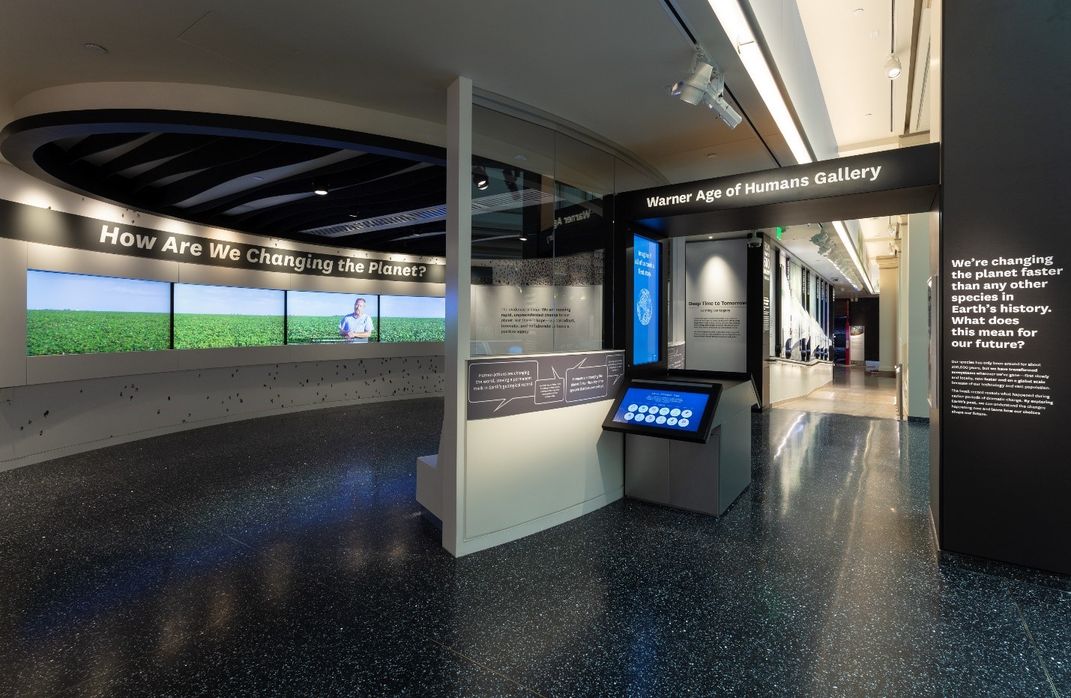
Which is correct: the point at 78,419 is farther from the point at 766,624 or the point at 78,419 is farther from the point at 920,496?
the point at 920,496

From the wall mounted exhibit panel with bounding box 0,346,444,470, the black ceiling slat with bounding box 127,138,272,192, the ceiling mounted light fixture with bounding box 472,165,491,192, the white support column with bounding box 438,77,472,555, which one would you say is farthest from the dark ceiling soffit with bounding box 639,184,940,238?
the wall mounted exhibit panel with bounding box 0,346,444,470

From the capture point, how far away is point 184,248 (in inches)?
260

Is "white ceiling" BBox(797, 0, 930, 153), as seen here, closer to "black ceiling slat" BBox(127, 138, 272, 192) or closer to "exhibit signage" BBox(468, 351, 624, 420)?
"exhibit signage" BBox(468, 351, 624, 420)

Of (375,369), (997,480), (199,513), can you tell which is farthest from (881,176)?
(375,369)

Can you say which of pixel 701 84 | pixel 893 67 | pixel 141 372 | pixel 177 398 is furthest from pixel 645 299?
pixel 177 398

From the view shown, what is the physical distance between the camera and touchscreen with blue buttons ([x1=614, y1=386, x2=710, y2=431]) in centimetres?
351

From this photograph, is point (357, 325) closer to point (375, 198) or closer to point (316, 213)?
point (316, 213)

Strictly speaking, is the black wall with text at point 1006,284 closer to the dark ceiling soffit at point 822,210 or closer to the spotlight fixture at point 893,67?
the dark ceiling soffit at point 822,210

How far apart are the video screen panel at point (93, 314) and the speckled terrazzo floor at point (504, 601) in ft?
5.46

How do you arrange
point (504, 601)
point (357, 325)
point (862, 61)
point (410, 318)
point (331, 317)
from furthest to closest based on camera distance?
point (410, 318) → point (357, 325) → point (331, 317) → point (862, 61) → point (504, 601)

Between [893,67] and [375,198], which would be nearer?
[893,67]

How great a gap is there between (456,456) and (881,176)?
309 cm

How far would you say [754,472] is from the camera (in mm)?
4832

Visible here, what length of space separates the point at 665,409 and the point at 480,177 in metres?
2.07
